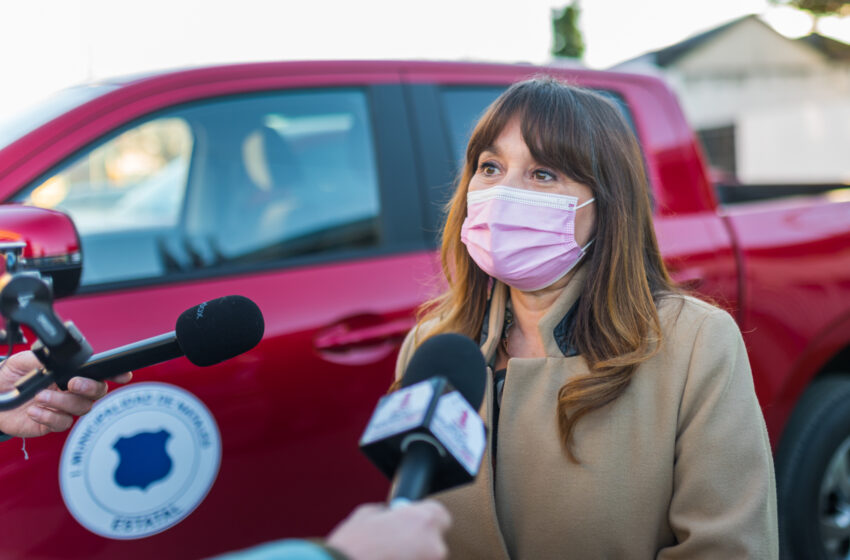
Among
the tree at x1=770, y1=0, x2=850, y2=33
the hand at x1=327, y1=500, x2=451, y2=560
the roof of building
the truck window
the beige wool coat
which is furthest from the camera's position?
the roof of building

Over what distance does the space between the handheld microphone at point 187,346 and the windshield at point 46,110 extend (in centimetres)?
101

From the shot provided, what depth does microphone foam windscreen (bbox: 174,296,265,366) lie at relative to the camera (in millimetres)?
1175

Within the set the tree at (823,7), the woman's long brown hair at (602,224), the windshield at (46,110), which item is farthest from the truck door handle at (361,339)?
the tree at (823,7)

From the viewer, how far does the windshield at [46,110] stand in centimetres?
191

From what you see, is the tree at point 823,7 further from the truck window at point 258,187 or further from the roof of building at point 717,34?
the truck window at point 258,187

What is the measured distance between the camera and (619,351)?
5.14 ft

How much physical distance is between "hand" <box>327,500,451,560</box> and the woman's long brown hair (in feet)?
2.69

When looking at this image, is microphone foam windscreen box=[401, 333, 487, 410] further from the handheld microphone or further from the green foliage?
the green foliage

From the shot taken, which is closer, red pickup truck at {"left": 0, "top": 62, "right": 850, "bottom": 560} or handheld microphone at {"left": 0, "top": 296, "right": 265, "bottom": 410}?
handheld microphone at {"left": 0, "top": 296, "right": 265, "bottom": 410}

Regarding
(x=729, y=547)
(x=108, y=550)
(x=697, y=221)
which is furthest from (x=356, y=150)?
(x=729, y=547)

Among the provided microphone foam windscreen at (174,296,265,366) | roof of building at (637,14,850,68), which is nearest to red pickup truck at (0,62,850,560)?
microphone foam windscreen at (174,296,265,366)

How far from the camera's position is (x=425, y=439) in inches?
32.2

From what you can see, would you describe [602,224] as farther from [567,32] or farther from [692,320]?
[567,32]

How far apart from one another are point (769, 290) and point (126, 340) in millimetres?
2030
